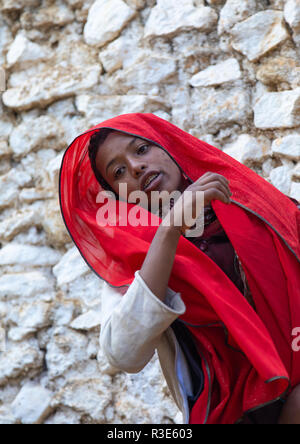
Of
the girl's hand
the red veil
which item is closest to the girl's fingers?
the girl's hand

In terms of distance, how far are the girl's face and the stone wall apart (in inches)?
23.8

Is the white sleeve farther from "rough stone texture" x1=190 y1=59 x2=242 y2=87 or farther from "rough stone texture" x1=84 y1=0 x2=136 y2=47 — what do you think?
"rough stone texture" x1=84 y1=0 x2=136 y2=47

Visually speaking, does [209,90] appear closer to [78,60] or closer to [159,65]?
[159,65]

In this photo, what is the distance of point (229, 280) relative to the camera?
43.9 inches

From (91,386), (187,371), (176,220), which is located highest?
(176,220)

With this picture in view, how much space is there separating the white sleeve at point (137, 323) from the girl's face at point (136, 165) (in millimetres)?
291

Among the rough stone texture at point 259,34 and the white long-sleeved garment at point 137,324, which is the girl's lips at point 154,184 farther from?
the rough stone texture at point 259,34

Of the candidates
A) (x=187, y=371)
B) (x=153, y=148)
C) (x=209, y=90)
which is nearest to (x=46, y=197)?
(x=209, y=90)

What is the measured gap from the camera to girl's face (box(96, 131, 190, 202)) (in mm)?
1276

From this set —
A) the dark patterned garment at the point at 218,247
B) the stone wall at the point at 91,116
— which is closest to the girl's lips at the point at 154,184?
the dark patterned garment at the point at 218,247

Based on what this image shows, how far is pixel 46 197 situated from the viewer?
2184mm

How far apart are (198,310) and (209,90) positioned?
1.10 m

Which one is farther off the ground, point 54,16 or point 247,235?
point 54,16
